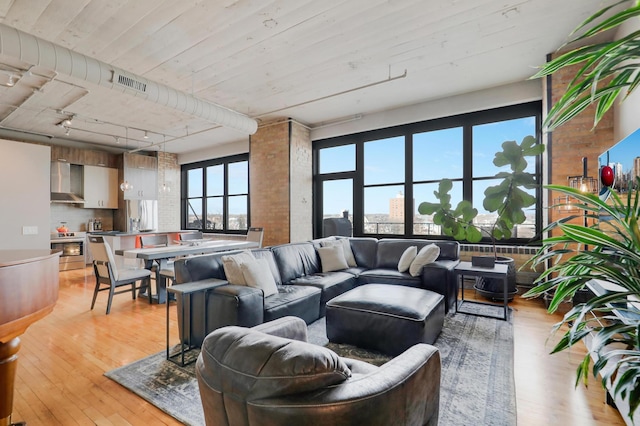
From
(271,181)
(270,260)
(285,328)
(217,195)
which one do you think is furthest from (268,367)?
(217,195)

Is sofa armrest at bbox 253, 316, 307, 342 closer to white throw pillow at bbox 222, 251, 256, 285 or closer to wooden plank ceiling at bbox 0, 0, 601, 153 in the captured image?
white throw pillow at bbox 222, 251, 256, 285

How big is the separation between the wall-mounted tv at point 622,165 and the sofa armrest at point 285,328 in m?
2.18

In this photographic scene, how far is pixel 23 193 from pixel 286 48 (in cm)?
588

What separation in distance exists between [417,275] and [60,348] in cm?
381

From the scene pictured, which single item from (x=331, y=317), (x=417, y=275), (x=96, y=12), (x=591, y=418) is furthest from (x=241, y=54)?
(x=591, y=418)

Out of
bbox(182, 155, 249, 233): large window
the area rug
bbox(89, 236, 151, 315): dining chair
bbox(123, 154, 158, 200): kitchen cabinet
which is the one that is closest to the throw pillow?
the area rug

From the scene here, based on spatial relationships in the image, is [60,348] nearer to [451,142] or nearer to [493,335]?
[493,335]

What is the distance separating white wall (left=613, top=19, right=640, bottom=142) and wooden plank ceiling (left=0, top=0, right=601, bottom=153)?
18.3 inches

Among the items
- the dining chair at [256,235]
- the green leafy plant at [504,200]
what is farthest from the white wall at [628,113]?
the dining chair at [256,235]

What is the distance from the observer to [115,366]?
8.25ft

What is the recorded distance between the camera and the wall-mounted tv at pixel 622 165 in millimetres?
2178

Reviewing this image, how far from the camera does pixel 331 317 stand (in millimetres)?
2844

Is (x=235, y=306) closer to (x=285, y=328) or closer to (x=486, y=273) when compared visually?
(x=285, y=328)

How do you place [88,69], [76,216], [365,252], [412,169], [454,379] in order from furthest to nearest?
1. [76,216]
2. [412,169]
3. [365,252]
4. [88,69]
5. [454,379]
